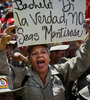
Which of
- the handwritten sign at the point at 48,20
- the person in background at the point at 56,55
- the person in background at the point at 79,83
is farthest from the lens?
the person in background at the point at 56,55

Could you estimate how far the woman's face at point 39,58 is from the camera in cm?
244

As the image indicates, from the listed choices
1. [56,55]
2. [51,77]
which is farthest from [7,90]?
[56,55]

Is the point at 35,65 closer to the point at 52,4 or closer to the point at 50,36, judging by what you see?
the point at 50,36

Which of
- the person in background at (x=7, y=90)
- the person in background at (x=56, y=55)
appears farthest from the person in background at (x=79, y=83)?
the person in background at (x=7, y=90)

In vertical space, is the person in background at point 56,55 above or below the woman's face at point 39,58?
below

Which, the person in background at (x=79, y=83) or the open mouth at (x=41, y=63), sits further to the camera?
the person in background at (x=79, y=83)

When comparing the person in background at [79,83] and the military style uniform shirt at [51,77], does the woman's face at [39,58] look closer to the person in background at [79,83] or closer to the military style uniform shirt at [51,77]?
the military style uniform shirt at [51,77]

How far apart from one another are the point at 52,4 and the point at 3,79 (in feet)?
3.39

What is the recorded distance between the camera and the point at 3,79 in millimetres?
2092

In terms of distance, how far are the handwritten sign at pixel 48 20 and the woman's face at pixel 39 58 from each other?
10 cm

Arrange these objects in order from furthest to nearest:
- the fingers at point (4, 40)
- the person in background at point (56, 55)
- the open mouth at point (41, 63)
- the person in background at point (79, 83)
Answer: the person in background at point (56, 55) → the person in background at point (79, 83) → the open mouth at point (41, 63) → the fingers at point (4, 40)

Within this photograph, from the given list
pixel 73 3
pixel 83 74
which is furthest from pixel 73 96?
pixel 73 3

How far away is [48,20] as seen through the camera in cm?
245

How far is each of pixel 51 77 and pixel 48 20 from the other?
664mm
